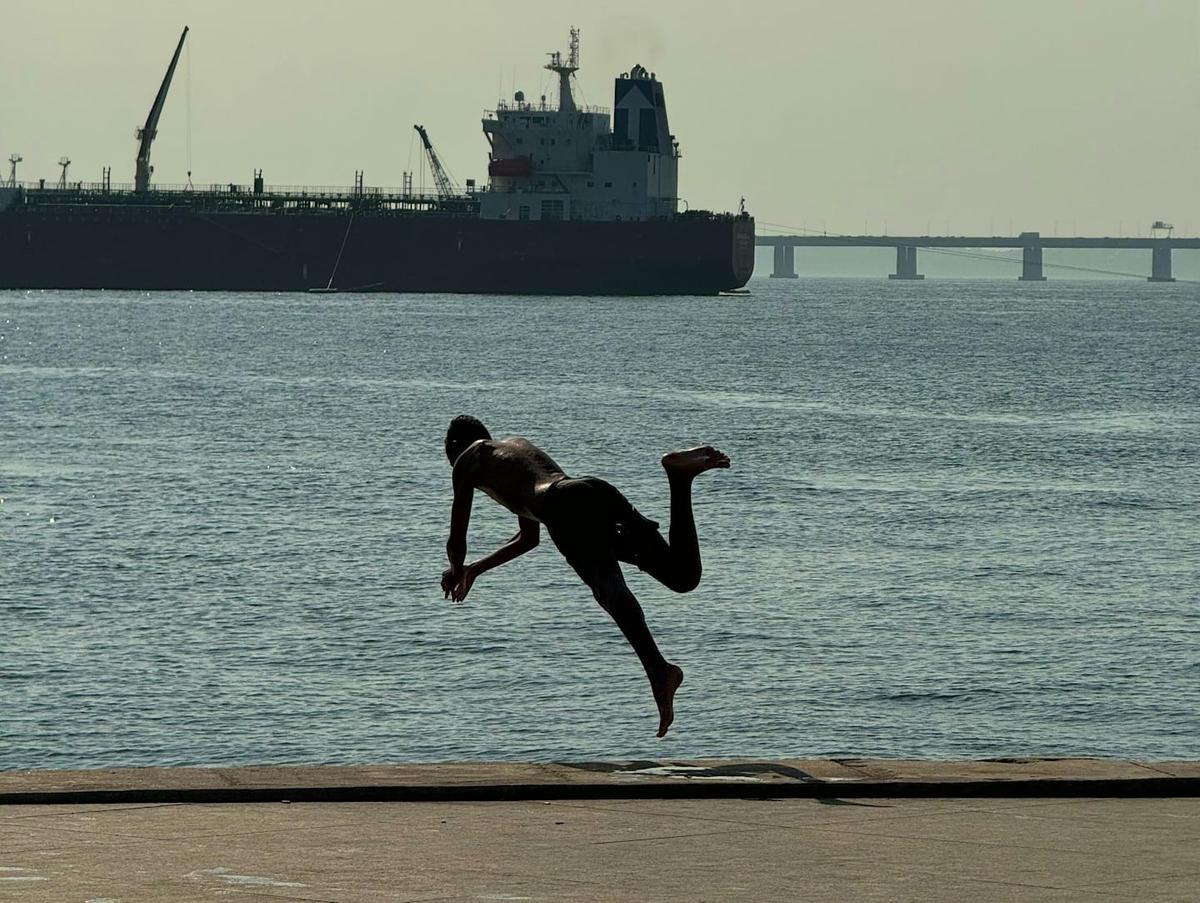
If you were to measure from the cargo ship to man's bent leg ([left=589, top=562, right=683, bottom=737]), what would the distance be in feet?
444

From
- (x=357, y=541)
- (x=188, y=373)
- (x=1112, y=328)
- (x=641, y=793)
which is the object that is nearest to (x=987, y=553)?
(x=357, y=541)

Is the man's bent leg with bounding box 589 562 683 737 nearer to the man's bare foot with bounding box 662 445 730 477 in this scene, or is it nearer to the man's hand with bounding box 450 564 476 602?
the man's bare foot with bounding box 662 445 730 477

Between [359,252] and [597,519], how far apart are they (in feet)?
473

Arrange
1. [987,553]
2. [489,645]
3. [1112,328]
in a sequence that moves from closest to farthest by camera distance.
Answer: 1. [489,645]
2. [987,553]
3. [1112,328]

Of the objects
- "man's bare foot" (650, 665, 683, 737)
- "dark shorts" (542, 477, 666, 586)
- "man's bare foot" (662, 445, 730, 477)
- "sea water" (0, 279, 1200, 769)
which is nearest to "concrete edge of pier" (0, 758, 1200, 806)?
"man's bare foot" (650, 665, 683, 737)

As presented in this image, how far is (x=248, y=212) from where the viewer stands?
150 m

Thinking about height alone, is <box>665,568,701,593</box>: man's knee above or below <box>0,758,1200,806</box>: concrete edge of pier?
above

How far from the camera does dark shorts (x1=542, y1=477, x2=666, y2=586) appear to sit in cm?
734

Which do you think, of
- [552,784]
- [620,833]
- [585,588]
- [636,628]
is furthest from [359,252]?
[620,833]

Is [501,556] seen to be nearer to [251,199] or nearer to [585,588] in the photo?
[585,588]

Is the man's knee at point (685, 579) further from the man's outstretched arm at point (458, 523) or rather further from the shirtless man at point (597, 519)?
the man's outstretched arm at point (458, 523)

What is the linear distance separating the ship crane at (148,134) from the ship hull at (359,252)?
761 centimetres

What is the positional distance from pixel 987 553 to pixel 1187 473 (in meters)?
14.2

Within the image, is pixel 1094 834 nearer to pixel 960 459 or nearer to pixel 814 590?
pixel 814 590
